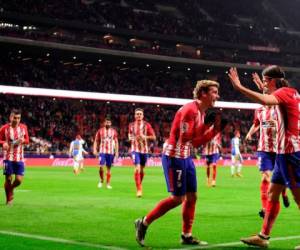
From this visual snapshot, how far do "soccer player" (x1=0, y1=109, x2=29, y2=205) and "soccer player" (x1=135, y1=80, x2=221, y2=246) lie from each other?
682cm

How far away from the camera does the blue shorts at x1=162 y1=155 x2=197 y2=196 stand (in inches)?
352

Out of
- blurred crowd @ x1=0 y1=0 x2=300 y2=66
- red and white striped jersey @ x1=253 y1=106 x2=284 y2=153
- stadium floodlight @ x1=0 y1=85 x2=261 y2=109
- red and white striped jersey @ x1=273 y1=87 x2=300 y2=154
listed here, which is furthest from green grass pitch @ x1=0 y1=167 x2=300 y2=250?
blurred crowd @ x1=0 y1=0 x2=300 y2=66

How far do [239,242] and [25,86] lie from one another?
43.6 m

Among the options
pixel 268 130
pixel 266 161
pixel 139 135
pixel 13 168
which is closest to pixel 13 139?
pixel 13 168

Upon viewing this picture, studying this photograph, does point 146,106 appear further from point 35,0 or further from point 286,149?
point 286,149

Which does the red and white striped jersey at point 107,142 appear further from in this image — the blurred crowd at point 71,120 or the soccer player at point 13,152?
the blurred crowd at point 71,120

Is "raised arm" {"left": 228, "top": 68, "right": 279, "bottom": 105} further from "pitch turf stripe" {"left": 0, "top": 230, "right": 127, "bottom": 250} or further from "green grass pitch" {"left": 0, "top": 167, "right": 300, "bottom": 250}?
"pitch turf stripe" {"left": 0, "top": 230, "right": 127, "bottom": 250}

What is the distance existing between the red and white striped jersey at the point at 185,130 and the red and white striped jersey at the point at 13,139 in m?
7.00

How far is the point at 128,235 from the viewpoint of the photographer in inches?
396

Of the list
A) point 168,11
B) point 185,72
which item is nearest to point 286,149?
point 185,72

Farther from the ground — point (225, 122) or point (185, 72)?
point (185, 72)

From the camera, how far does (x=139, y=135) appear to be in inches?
767

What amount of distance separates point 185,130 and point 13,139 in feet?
24.2

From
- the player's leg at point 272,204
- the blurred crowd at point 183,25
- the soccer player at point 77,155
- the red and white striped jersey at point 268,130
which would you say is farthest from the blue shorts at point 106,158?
the blurred crowd at point 183,25
